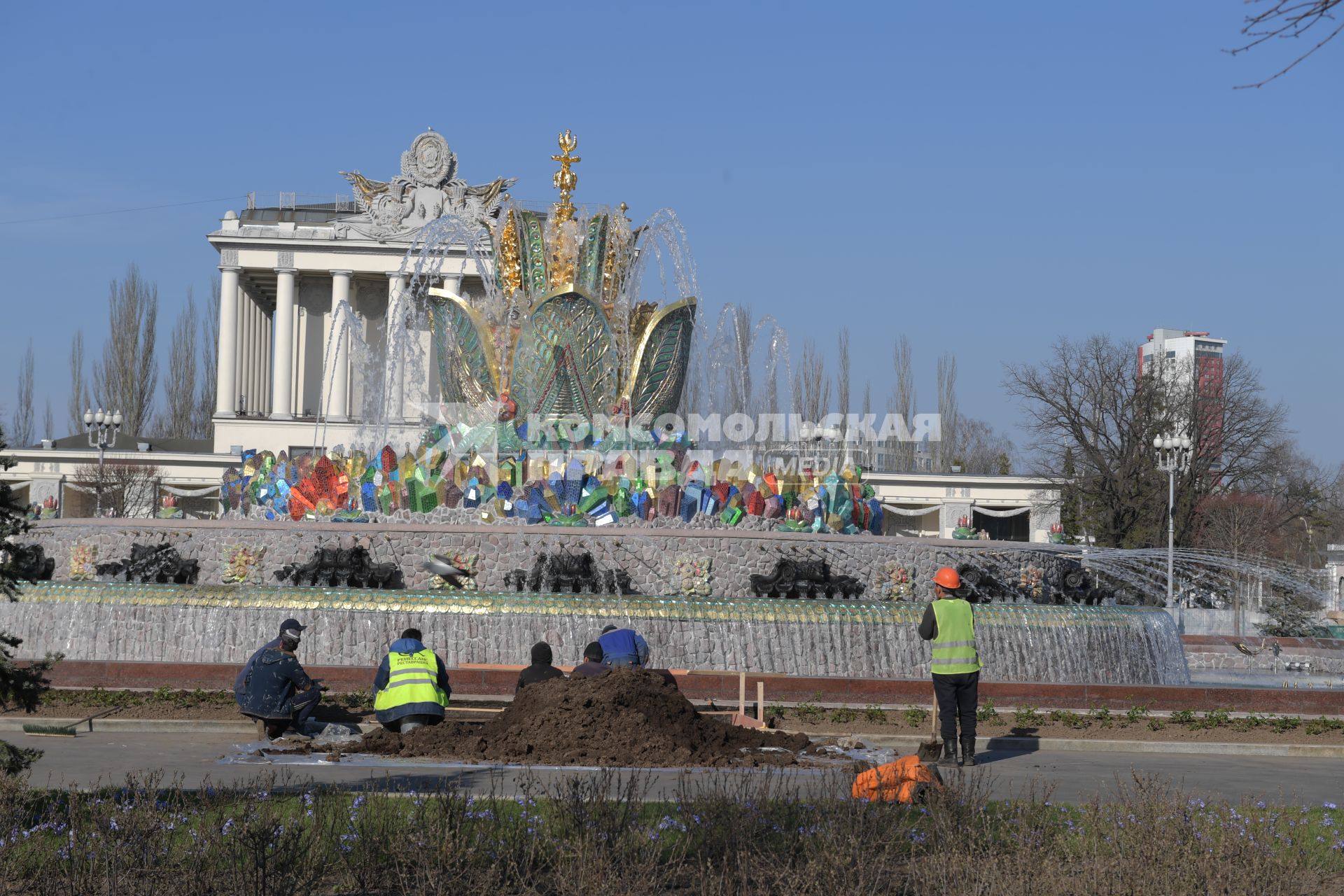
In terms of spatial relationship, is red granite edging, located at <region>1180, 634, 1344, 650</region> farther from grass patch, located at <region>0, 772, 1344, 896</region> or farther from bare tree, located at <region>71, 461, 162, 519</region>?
bare tree, located at <region>71, 461, 162, 519</region>

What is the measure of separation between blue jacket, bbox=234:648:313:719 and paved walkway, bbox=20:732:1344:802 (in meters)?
0.35

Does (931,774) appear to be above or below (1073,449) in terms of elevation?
below

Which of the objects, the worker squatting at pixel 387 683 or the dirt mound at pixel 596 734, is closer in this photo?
the dirt mound at pixel 596 734

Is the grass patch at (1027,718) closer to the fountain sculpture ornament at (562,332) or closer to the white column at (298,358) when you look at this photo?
the fountain sculpture ornament at (562,332)

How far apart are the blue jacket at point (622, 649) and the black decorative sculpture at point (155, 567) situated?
371 inches

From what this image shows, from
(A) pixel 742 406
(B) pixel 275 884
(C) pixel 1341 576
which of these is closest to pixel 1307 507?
(C) pixel 1341 576

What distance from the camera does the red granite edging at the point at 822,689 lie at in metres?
15.2

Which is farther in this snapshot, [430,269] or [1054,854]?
[430,269]

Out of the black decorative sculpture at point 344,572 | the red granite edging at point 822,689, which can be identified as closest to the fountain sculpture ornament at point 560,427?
the black decorative sculpture at point 344,572

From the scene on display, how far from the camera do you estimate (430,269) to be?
36938 mm

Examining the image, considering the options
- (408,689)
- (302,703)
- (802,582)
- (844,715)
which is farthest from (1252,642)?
(302,703)

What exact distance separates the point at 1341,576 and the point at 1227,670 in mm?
38303

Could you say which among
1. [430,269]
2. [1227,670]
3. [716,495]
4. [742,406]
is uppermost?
[430,269]

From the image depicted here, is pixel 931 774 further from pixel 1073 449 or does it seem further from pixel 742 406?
pixel 1073 449
